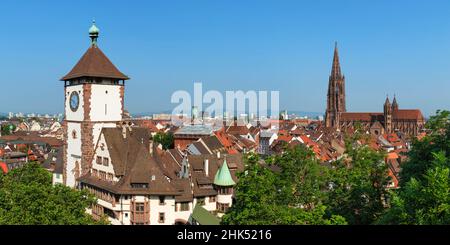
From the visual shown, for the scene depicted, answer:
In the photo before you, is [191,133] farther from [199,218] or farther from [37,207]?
[37,207]

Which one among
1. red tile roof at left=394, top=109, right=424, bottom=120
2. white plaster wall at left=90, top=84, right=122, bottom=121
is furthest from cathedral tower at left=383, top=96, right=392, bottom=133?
white plaster wall at left=90, top=84, right=122, bottom=121

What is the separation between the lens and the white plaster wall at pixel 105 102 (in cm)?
4284

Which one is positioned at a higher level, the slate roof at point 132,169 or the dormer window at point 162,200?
the slate roof at point 132,169

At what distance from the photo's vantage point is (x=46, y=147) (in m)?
137

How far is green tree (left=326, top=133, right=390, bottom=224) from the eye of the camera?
32.2m

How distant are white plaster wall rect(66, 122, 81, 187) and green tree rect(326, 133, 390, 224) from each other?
961 inches

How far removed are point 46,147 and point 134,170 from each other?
109 metres

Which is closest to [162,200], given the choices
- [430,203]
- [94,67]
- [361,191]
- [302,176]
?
[302,176]

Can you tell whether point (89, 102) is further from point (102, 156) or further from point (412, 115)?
point (412, 115)

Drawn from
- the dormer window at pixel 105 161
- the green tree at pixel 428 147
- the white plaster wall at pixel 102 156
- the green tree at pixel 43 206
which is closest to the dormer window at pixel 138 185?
the white plaster wall at pixel 102 156

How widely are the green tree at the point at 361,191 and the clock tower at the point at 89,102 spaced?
2213 cm

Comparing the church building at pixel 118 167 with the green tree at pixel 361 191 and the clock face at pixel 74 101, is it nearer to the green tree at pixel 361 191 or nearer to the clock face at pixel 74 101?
the clock face at pixel 74 101

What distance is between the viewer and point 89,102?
42562mm
